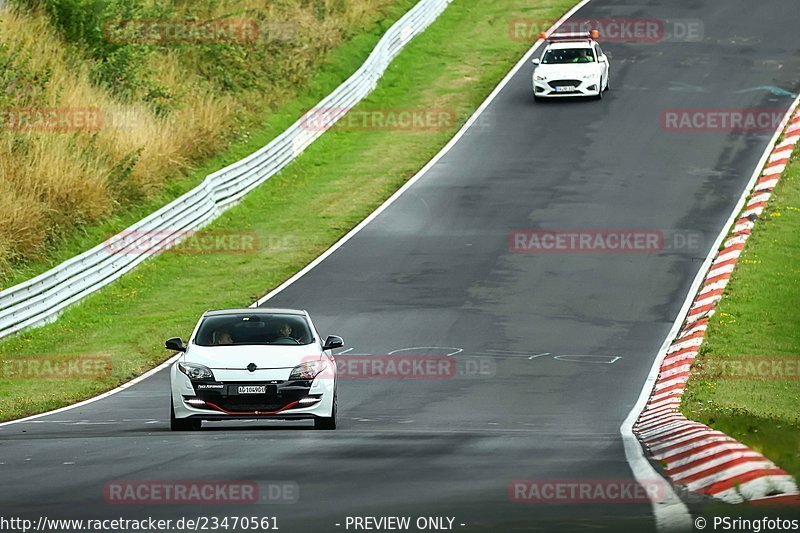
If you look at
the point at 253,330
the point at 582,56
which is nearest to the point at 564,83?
the point at 582,56

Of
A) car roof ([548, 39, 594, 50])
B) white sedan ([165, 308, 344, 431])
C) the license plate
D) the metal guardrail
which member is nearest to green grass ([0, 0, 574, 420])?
the metal guardrail

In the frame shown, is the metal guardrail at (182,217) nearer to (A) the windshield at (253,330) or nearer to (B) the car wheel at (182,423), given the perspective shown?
(A) the windshield at (253,330)

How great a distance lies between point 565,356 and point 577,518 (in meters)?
15.0

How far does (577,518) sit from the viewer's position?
8.48m

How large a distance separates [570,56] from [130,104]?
43.9 ft

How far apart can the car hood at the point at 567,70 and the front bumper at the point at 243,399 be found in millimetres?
29023

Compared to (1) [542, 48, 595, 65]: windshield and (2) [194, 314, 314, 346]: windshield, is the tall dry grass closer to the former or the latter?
(1) [542, 48, 595, 65]: windshield

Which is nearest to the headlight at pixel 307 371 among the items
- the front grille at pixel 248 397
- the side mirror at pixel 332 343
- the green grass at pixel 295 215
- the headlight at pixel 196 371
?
the front grille at pixel 248 397

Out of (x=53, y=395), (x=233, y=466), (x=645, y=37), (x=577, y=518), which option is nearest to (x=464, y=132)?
(x=645, y=37)

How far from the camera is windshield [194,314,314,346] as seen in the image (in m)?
16.7

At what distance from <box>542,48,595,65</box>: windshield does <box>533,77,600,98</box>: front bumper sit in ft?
2.11

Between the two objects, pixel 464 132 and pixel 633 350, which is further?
pixel 464 132

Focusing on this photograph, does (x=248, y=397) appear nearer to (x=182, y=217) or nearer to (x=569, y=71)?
(x=182, y=217)

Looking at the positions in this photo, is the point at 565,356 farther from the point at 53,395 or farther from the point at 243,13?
the point at 243,13
